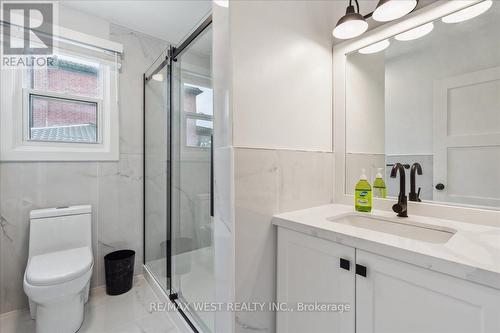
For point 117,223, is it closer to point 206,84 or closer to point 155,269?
point 155,269

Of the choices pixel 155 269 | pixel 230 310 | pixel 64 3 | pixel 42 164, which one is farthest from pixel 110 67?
pixel 230 310

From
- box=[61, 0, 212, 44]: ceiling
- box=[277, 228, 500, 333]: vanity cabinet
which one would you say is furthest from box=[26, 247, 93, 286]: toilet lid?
box=[61, 0, 212, 44]: ceiling

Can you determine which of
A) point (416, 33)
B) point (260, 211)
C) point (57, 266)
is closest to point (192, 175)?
point (260, 211)

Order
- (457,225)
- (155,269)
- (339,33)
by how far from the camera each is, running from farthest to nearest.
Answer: (155,269)
(339,33)
(457,225)

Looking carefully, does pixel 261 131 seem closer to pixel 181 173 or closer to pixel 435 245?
pixel 435 245

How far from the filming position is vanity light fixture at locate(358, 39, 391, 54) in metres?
1.21

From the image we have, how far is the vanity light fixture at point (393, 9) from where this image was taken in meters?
1.00

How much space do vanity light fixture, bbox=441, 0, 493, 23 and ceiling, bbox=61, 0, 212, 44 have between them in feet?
5.00

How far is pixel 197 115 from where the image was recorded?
1636mm

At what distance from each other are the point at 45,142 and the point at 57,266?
957 millimetres

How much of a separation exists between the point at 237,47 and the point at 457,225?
1135mm

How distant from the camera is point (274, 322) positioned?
1.06 metres

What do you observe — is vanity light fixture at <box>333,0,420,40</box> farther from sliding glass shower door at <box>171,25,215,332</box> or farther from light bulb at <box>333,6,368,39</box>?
sliding glass shower door at <box>171,25,215,332</box>

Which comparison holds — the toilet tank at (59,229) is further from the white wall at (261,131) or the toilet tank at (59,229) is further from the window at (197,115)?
the white wall at (261,131)
